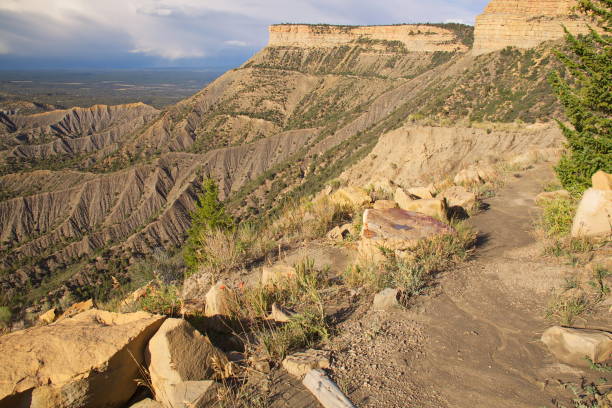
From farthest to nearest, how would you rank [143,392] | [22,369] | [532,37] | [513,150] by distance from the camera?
[532,37] → [513,150] → [143,392] → [22,369]

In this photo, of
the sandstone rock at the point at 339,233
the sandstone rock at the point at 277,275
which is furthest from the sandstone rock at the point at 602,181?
the sandstone rock at the point at 277,275

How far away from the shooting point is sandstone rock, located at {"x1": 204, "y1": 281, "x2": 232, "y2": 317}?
165 inches

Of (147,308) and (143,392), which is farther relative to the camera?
(147,308)

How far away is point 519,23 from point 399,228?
50104mm

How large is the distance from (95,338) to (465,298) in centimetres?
410

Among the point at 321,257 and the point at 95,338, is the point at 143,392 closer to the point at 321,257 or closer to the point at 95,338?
the point at 95,338

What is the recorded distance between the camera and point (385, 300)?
428 cm

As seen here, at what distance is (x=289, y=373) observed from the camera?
3211 millimetres

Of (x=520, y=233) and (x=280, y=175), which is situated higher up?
(x=520, y=233)

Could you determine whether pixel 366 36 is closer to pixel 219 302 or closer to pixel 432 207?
pixel 432 207

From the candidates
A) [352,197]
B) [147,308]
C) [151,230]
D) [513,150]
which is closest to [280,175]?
[151,230]

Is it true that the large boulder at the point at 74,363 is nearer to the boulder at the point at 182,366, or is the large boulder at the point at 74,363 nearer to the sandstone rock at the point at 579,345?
the boulder at the point at 182,366

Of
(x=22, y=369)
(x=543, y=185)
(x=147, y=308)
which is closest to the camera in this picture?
(x=22, y=369)

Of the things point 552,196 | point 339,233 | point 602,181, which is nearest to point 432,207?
point 339,233
